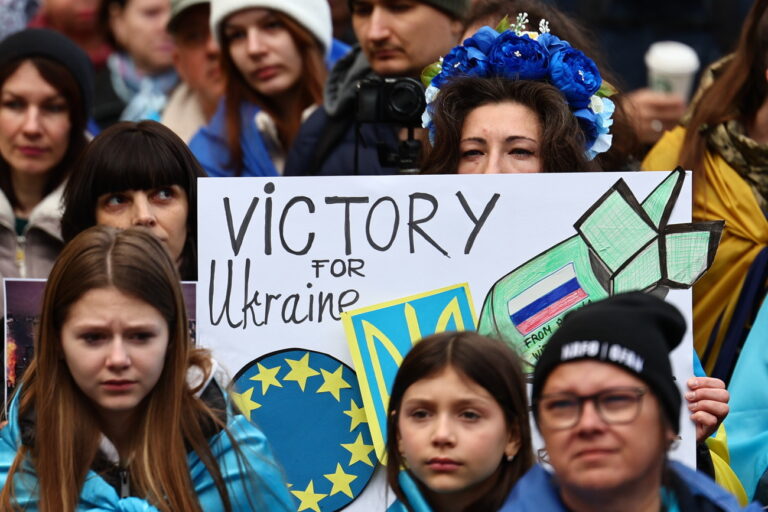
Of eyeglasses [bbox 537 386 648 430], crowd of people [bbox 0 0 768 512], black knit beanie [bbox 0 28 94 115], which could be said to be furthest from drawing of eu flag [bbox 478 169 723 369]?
black knit beanie [bbox 0 28 94 115]

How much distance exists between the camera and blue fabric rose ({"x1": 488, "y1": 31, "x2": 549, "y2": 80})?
Answer: 4.46m

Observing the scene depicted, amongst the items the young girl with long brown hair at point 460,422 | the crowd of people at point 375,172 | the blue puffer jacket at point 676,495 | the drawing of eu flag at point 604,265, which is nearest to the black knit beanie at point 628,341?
the crowd of people at point 375,172

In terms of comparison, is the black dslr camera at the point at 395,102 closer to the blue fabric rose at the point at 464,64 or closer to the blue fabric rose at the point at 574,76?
the blue fabric rose at the point at 464,64

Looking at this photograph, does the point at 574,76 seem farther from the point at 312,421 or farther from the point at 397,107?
the point at 312,421

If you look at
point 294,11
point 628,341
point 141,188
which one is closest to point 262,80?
point 294,11

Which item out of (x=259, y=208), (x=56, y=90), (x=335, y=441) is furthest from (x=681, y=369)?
(x=56, y=90)

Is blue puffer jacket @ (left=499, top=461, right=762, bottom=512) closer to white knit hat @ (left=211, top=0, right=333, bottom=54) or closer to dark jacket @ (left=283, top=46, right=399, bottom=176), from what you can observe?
dark jacket @ (left=283, top=46, right=399, bottom=176)

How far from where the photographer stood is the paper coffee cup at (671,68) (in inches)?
267

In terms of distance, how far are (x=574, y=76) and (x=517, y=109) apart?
178 mm

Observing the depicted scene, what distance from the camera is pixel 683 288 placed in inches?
155

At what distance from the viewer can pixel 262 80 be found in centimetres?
589

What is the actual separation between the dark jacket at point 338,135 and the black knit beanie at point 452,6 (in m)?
0.27

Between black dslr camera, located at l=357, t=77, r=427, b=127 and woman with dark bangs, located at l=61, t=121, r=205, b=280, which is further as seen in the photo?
black dslr camera, located at l=357, t=77, r=427, b=127

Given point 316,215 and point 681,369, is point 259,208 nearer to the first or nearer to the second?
point 316,215
